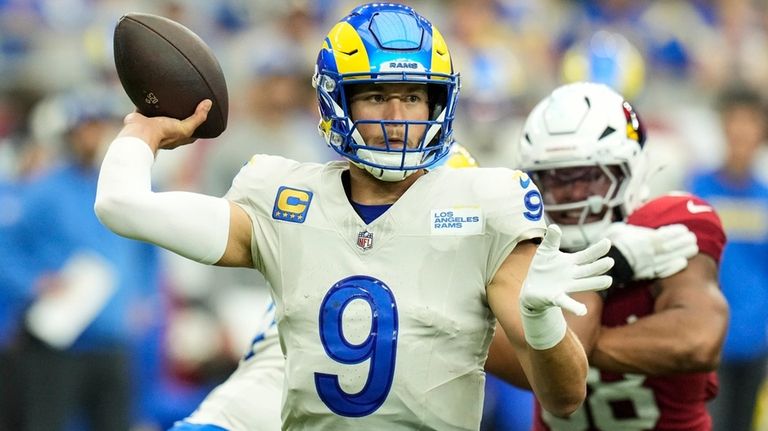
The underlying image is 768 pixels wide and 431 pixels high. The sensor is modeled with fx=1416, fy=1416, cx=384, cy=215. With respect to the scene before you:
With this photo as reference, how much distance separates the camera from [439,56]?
328cm

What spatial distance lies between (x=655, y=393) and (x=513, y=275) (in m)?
1.14

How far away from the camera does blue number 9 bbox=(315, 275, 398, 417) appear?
3.09 meters

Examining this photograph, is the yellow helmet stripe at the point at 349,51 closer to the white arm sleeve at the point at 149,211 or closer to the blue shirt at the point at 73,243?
the white arm sleeve at the point at 149,211

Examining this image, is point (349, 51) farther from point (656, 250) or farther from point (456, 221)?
point (656, 250)

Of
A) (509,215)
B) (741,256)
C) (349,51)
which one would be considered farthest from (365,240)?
(741,256)

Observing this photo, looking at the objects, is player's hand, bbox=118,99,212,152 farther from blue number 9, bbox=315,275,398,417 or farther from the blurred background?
the blurred background

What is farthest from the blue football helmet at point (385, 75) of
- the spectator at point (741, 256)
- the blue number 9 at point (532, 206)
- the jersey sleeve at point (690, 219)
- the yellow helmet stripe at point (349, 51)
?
the spectator at point (741, 256)

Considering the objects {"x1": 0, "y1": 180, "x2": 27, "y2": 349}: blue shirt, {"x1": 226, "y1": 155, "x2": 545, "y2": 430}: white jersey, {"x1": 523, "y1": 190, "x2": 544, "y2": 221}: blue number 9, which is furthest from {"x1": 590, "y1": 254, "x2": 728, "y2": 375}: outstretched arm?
{"x1": 0, "y1": 180, "x2": 27, "y2": 349}: blue shirt

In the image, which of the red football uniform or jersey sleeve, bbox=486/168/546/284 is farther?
the red football uniform

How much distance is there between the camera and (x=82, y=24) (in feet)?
31.9

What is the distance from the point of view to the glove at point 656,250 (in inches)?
153

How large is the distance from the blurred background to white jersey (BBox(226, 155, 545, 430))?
2.11 metres

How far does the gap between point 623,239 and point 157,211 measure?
142cm

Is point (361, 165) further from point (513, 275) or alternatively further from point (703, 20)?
point (703, 20)
